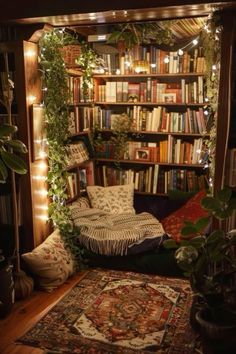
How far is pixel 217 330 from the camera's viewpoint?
1993mm

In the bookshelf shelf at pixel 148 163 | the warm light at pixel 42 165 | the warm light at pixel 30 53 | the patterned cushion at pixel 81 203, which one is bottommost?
the patterned cushion at pixel 81 203

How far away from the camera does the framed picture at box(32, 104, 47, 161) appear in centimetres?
315

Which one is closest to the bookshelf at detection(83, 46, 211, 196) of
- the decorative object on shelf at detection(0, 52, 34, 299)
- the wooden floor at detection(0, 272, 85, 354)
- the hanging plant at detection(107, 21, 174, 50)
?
the hanging plant at detection(107, 21, 174, 50)

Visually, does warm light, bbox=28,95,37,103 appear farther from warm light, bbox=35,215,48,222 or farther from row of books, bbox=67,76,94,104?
warm light, bbox=35,215,48,222

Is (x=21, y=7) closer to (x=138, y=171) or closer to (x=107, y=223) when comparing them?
(x=107, y=223)

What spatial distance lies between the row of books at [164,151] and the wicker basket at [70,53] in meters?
1.20

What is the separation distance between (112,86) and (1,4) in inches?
74.8

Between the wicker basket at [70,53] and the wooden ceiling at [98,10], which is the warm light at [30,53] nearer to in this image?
the wooden ceiling at [98,10]

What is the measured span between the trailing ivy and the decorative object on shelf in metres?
0.37

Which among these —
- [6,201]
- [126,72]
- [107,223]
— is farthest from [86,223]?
[126,72]

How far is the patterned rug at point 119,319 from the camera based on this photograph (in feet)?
7.89

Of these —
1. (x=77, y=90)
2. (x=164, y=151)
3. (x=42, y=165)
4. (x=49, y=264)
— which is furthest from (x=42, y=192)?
(x=164, y=151)

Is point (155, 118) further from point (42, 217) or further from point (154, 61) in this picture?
point (42, 217)

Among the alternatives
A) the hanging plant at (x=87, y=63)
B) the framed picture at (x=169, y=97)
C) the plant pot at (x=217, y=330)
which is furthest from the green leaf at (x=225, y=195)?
the hanging plant at (x=87, y=63)
